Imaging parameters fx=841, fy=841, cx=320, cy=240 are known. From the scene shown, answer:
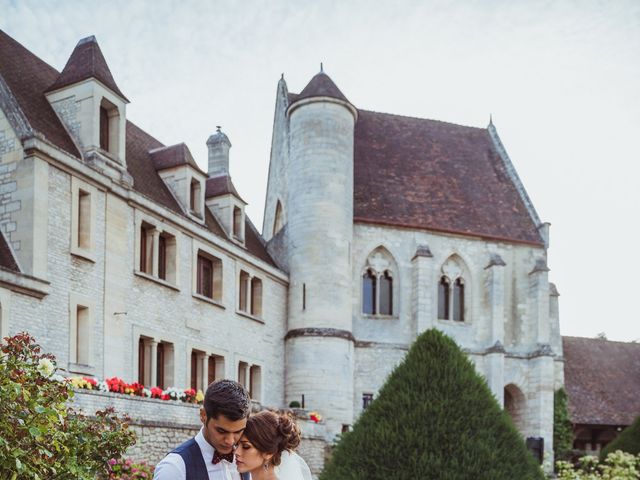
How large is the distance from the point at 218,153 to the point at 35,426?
21471 millimetres

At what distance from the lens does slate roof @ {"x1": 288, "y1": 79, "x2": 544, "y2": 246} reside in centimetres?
2945

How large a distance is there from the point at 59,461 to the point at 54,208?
9937mm

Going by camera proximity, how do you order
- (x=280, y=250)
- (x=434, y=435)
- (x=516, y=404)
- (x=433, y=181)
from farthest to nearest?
(x=433, y=181), (x=516, y=404), (x=280, y=250), (x=434, y=435)

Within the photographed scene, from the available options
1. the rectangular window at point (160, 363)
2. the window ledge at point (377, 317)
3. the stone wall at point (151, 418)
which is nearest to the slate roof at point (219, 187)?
the rectangular window at point (160, 363)

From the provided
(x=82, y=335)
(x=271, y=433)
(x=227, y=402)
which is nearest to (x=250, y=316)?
(x=82, y=335)

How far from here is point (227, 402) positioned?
3441 mm

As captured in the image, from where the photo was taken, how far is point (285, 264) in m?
27.2

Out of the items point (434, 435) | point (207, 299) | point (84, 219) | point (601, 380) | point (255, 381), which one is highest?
point (84, 219)

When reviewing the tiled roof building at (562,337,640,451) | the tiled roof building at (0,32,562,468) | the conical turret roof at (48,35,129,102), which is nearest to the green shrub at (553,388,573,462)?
the tiled roof building at (562,337,640,451)

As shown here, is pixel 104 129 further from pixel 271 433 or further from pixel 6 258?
pixel 271 433

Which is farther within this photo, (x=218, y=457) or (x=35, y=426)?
(x=35, y=426)

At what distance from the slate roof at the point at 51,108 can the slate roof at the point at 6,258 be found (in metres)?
2.19

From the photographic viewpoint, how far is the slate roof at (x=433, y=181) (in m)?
29.5

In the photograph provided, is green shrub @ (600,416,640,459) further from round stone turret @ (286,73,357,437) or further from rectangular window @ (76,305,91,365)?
rectangular window @ (76,305,91,365)
